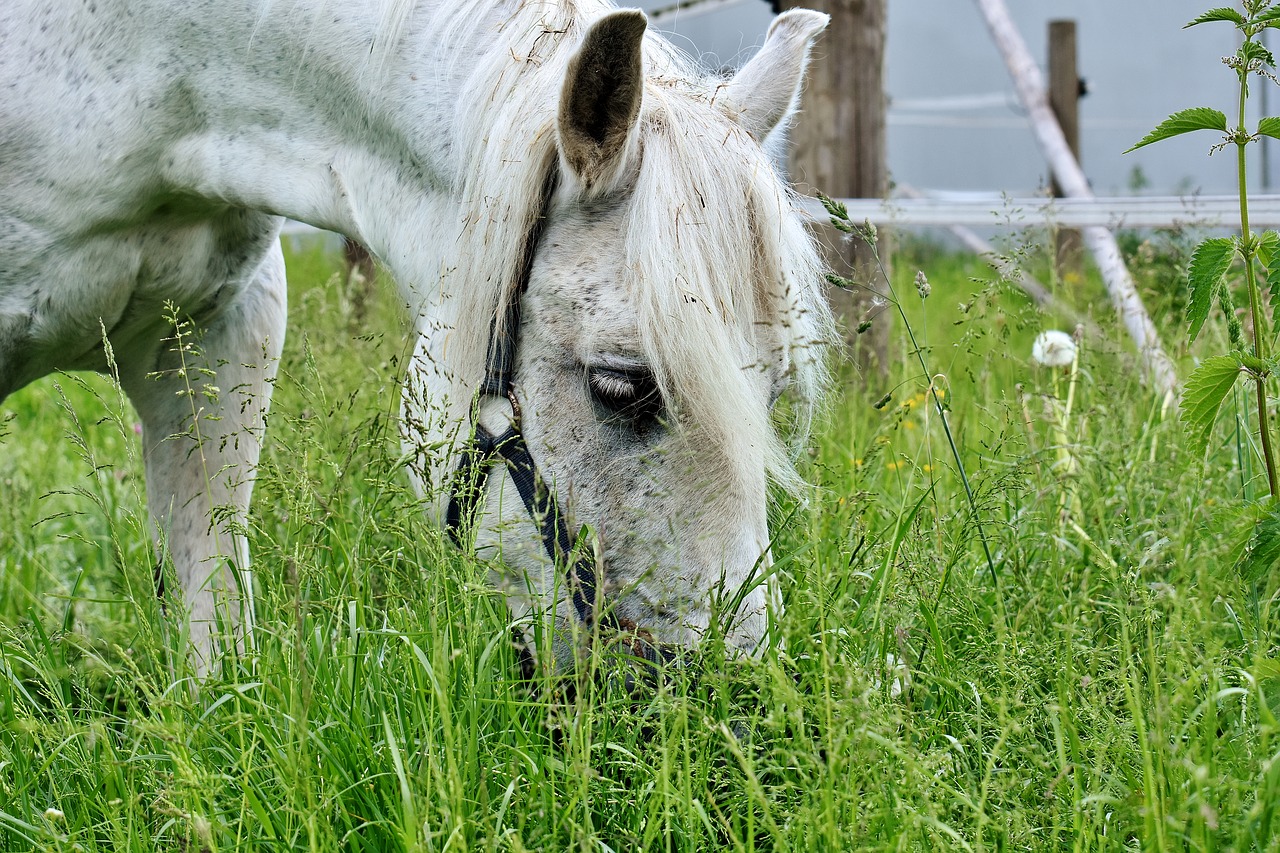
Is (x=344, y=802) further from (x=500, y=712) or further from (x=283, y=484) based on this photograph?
(x=283, y=484)

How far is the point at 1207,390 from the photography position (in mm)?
1705

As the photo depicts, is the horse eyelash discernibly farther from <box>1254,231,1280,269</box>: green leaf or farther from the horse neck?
<box>1254,231,1280,269</box>: green leaf

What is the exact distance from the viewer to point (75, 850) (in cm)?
145

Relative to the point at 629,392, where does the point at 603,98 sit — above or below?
above

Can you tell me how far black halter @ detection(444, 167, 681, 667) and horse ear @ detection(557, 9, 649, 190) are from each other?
0.09 metres

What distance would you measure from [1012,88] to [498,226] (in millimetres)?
8489

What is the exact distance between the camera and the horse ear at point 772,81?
2.03m

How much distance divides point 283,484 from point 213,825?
19.2 inches

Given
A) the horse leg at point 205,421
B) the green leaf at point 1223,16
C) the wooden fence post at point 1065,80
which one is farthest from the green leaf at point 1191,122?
the wooden fence post at point 1065,80

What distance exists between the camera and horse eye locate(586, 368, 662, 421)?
66.2 inches

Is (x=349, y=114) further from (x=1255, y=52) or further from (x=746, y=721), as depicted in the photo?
(x=1255, y=52)

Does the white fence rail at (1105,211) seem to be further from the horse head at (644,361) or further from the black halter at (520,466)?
the black halter at (520,466)

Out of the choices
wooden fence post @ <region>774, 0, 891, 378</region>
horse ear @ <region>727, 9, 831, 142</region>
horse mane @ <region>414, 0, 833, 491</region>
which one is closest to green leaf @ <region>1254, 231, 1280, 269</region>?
horse mane @ <region>414, 0, 833, 491</region>

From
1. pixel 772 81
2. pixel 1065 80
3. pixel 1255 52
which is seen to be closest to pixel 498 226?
pixel 772 81
